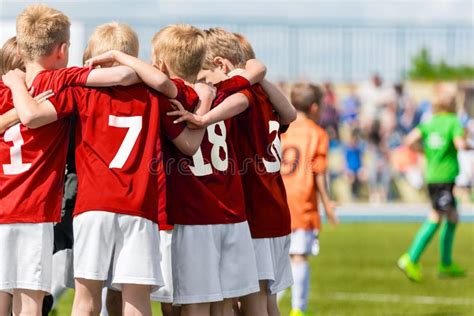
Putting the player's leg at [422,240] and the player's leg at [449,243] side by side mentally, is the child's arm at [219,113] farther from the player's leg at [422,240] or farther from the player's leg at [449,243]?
the player's leg at [449,243]

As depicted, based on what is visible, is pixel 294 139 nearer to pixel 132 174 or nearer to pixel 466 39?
pixel 132 174

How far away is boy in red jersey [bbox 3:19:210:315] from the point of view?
4.93 metres

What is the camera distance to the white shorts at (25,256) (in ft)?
16.9

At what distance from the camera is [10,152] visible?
5203 millimetres

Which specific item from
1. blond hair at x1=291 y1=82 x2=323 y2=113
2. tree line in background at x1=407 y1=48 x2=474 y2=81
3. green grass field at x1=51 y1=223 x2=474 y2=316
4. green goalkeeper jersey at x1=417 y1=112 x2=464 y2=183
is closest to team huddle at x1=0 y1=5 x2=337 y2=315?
blond hair at x1=291 y1=82 x2=323 y2=113

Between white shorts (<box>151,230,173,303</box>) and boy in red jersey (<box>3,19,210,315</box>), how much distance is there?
0.15 m

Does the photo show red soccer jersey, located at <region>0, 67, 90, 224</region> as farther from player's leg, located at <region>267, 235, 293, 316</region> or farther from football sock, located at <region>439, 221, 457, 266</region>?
football sock, located at <region>439, 221, 457, 266</region>

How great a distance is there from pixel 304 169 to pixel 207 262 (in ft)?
9.01

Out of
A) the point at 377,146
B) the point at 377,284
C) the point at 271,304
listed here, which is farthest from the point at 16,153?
the point at 377,146

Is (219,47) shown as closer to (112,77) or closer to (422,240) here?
(112,77)

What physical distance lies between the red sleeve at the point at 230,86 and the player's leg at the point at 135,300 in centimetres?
106

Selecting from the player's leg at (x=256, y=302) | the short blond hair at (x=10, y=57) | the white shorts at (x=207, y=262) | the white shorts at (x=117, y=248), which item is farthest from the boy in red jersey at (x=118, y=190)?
the player's leg at (x=256, y=302)

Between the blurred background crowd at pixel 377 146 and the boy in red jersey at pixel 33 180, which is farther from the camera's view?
the blurred background crowd at pixel 377 146

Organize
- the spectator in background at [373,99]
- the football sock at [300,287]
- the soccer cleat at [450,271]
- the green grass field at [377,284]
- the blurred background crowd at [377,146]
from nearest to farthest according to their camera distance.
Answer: the football sock at [300,287], the green grass field at [377,284], the soccer cleat at [450,271], the blurred background crowd at [377,146], the spectator in background at [373,99]
